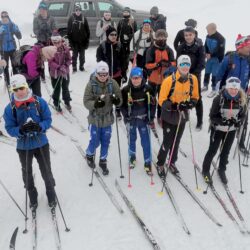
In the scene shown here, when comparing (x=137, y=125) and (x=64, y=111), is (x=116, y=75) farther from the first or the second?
(x=137, y=125)

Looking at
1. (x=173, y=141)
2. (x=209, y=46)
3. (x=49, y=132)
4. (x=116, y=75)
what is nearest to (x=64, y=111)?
(x=49, y=132)

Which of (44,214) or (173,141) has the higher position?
(173,141)

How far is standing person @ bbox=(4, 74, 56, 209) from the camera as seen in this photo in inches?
173

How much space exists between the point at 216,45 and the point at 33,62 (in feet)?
17.0

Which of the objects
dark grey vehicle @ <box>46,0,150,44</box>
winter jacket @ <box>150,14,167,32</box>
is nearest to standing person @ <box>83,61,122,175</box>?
winter jacket @ <box>150,14,167,32</box>

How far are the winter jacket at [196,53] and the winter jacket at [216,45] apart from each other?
81.0 inches

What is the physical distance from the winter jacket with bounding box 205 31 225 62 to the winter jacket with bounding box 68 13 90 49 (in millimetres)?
4225

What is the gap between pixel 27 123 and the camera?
4383mm

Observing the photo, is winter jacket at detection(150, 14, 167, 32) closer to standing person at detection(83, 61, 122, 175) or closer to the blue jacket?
standing person at detection(83, 61, 122, 175)

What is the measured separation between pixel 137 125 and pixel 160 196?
137cm

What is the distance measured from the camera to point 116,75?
789cm

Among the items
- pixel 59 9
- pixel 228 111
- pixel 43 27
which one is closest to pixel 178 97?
pixel 228 111

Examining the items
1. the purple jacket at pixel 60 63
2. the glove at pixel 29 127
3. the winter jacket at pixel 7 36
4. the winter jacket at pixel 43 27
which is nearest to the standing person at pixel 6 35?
the winter jacket at pixel 7 36

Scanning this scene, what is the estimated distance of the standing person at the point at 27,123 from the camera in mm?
4402
